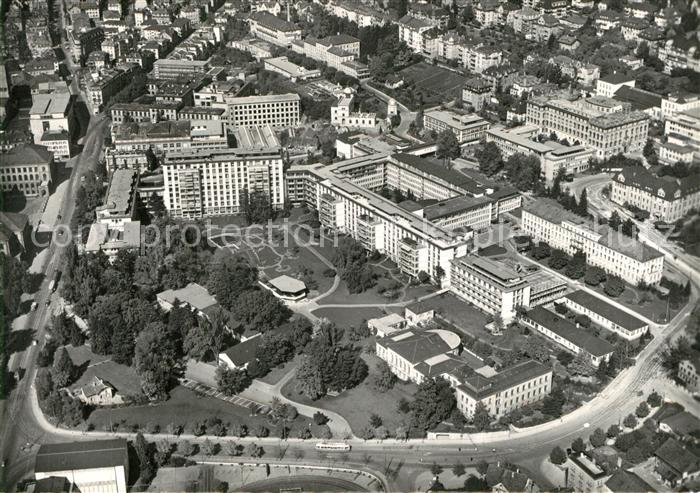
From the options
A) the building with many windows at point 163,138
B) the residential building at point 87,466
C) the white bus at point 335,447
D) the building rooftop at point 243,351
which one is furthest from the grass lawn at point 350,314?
the building with many windows at point 163,138

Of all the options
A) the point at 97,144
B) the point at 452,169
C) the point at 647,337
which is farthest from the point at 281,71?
the point at 647,337

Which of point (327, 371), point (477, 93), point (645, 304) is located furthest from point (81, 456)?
point (477, 93)

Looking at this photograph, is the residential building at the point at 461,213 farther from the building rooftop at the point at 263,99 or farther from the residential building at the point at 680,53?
the building rooftop at the point at 263,99

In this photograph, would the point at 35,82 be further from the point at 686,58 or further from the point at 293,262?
the point at 686,58

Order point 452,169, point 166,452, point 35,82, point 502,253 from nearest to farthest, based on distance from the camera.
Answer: point 166,452 → point 502,253 → point 452,169 → point 35,82

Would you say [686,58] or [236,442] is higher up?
[686,58]
